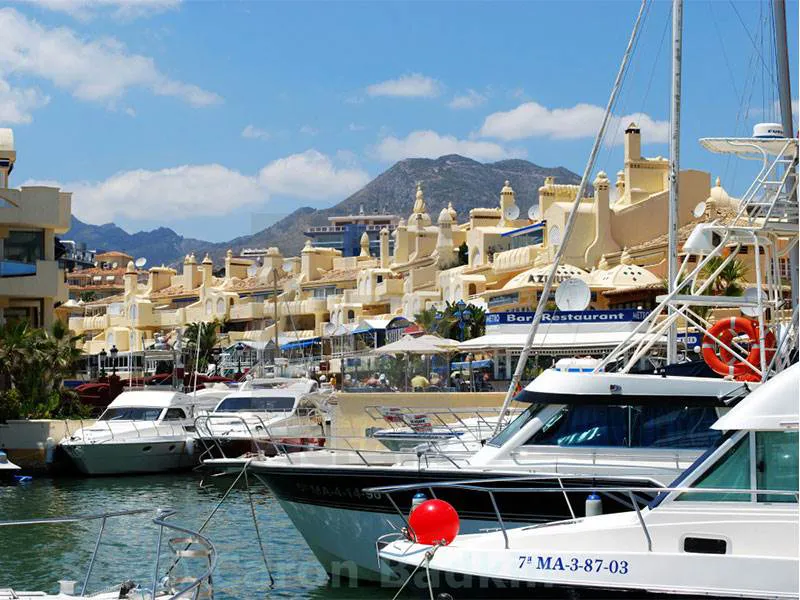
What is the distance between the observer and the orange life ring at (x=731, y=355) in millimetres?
16812

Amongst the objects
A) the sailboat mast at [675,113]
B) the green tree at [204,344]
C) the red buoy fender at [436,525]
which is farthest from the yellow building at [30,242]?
the green tree at [204,344]

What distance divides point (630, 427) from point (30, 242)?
32.7 m

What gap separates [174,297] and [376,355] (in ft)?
254

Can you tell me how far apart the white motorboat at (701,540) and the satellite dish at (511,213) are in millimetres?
73265

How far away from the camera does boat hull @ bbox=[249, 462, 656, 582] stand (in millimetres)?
15047

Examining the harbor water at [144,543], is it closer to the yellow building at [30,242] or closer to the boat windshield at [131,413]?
the boat windshield at [131,413]

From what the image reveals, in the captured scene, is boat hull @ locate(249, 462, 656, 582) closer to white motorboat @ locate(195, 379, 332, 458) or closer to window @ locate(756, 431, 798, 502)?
window @ locate(756, 431, 798, 502)

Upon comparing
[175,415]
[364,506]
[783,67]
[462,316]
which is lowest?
[364,506]

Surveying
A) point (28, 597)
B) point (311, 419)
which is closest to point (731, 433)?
point (28, 597)

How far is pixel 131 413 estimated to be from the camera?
36250mm

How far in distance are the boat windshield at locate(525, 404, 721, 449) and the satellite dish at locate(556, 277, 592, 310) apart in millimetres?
25612

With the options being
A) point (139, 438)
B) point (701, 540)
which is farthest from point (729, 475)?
point (139, 438)

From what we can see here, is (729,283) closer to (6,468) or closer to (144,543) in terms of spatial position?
(6,468)

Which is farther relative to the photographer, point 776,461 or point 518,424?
point 518,424
